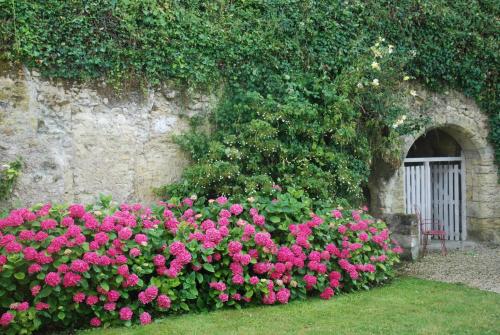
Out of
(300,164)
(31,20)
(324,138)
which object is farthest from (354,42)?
(31,20)

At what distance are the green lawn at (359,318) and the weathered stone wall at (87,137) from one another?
268 cm

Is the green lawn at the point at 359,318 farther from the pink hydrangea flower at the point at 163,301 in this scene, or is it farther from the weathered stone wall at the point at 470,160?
the weathered stone wall at the point at 470,160

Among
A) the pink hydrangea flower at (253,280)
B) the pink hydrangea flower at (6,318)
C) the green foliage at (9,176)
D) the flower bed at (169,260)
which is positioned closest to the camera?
the pink hydrangea flower at (6,318)

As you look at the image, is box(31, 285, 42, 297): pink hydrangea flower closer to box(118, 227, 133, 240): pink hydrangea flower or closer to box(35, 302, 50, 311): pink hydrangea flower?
box(35, 302, 50, 311): pink hydrangea flower

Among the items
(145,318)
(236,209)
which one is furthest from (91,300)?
(236,209)

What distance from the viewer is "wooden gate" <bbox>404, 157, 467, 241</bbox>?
33.2ft

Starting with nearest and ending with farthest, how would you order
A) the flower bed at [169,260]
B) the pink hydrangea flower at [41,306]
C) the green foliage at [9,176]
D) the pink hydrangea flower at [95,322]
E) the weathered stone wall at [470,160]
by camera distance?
the pink hydrangea flower at [41,306] < the flower bed at [169,260] < the pink hydrangea flower at [95,322] < the green foliage at [9,176] < the weathered stone wall at [470,160]

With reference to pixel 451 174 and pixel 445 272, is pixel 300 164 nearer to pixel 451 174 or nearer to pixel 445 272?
pixel 445 272

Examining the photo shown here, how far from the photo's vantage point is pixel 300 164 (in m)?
7.37

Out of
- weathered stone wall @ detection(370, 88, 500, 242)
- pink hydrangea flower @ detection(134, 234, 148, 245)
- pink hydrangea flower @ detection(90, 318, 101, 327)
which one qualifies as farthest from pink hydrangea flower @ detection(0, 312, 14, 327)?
weathered stone wall @ detection(370, 88, 500, 242)

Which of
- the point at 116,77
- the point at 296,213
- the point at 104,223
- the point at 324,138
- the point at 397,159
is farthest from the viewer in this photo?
the point at 397,159

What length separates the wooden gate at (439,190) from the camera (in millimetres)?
10133

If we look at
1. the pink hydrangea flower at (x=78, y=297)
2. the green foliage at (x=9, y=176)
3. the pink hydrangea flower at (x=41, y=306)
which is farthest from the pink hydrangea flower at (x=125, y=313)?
the green foliage at (x=9, y=176)

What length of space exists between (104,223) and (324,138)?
3991 millimetres
